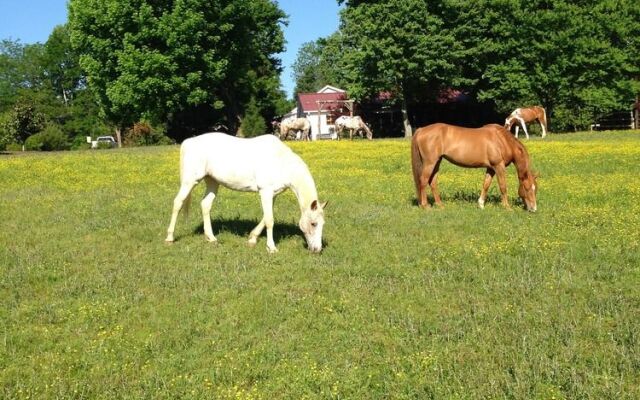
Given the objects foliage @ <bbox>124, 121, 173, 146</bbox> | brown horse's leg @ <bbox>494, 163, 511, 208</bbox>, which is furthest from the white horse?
foliage @ <bbox>124, 121, 173, 146</bbox>

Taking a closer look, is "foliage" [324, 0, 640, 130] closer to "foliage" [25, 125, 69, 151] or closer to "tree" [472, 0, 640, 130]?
"tree" [472, 0, 640, 130]

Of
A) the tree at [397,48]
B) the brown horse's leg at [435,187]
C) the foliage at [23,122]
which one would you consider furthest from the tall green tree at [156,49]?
the brown horse's leg at [435,187]

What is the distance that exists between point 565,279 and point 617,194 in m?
9.03

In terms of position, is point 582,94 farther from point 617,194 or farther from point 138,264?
point 138,264

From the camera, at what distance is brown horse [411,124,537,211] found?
14.0m

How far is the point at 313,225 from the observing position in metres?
9.99

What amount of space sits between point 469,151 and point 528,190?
1.68m

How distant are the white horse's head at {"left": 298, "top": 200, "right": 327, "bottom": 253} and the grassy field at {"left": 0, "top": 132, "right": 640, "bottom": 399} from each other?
0.27 meters

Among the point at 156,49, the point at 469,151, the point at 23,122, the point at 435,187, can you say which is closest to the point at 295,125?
the point at 156,49

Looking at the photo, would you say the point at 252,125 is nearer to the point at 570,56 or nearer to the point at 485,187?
the point at 570,56

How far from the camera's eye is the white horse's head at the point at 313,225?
9.96 meters

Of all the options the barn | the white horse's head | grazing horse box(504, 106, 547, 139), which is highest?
the barn

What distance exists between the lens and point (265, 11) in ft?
206

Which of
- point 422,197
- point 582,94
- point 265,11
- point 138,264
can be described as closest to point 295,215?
point 422,197
